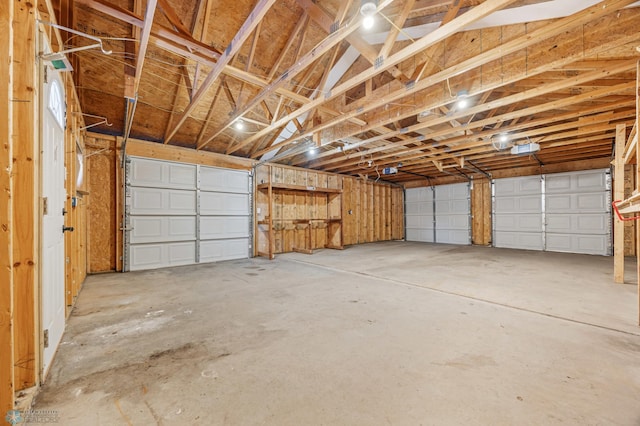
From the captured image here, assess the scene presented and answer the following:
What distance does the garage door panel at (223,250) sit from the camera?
21.7 ft

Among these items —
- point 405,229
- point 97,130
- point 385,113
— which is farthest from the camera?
point 405,229

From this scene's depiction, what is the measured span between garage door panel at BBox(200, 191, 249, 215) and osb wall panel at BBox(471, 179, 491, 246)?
8902 mm

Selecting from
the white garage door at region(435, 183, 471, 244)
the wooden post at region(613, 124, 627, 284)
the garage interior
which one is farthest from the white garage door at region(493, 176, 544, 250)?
the wooden post at region(613, 124, 627, 284)

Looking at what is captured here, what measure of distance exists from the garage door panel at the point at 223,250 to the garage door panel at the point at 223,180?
147 cm

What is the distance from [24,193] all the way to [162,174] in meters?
4.89

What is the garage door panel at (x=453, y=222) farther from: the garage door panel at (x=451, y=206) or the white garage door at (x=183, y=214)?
the white garage door at (x=183, y=214)

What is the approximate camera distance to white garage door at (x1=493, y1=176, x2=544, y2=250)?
8562 mm

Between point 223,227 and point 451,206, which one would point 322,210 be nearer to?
point 223,227

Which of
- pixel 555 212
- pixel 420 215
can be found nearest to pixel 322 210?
pixel 420 215

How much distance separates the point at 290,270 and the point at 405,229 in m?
8.30

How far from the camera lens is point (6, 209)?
1.46 metres

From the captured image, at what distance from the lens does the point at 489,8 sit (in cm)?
209

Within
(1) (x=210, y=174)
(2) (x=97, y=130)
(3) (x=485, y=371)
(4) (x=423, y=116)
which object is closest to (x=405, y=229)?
→ (4) (x=423, y=116)

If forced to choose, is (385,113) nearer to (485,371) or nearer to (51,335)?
(485,371)
